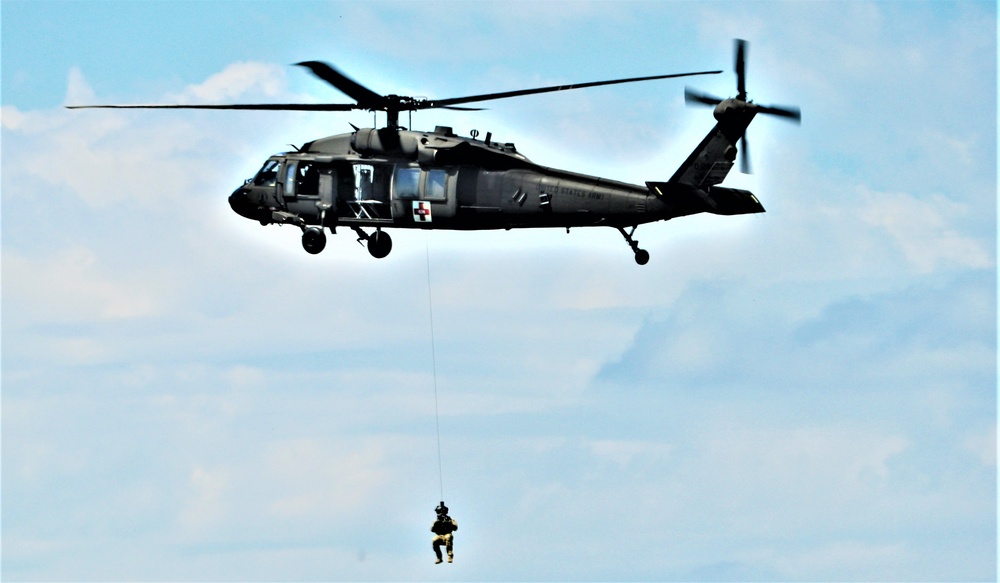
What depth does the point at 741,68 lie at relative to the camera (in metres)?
62.1

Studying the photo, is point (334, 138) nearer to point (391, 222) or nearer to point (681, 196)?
point (391, 222)

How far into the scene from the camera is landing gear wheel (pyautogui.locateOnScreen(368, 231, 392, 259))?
66.2 metres

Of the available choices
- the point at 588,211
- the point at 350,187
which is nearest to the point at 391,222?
the point at 350,187

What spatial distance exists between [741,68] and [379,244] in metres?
13.4

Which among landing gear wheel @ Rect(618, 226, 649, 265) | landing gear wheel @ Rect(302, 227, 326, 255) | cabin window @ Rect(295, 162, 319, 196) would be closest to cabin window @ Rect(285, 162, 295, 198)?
cabin window @ Rect(295, 162, 319, 196)

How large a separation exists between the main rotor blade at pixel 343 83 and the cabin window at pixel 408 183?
258 cm

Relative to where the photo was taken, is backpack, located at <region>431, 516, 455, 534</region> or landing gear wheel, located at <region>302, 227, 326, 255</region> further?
landing gear wheel, located at <region>302, 227, 326, 255</region>

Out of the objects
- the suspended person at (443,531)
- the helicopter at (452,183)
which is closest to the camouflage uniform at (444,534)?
the suspended person at (443,531)

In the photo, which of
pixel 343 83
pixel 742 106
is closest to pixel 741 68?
pixel 742 106

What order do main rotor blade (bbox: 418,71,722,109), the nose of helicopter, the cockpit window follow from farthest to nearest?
the nose of helicopter, the cockpit window, main rotor blade (bbox: 418,71,722,109)

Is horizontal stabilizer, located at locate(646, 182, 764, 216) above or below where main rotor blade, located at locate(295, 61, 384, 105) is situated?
below

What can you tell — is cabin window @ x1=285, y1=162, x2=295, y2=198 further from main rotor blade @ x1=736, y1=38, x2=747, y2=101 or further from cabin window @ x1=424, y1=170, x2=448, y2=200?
main rotor blade @ x1=736, y1=38, x2=747, y2=101

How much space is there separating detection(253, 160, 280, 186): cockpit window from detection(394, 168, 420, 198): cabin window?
5146 mm

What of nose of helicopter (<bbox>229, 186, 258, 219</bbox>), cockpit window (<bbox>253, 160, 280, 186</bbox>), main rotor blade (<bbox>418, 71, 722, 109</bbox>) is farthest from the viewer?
nose of helicopter (<bbox>229, 186, 258, 219</bbox>)
